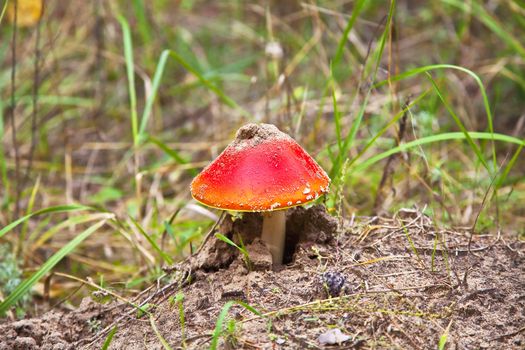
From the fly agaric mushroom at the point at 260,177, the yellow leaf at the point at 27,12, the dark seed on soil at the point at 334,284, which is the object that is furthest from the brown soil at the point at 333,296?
the yellow leaf at the point at 27,12

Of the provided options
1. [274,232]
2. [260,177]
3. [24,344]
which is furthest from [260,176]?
[24,344]

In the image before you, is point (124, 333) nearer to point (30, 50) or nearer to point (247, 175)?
point (247, 175)

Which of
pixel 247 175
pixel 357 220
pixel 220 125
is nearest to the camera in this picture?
pixel 247 175

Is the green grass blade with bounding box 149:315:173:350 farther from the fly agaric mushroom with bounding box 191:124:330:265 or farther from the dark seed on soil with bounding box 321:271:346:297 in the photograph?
the dark seed on soil with bounding box 321:271:346:297

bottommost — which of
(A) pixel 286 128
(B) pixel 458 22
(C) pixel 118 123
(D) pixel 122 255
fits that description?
(D) pixel 122 255

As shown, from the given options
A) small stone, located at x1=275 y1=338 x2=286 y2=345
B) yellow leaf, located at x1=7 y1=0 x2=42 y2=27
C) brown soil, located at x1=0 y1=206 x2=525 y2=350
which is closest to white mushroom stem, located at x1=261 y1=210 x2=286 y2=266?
brown soil, located at x1=0 y1=206 x2=525 y2=350

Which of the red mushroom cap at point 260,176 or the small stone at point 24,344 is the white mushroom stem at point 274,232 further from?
the small stone at point 24,344

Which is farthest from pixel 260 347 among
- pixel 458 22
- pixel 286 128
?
pixel 458 22
